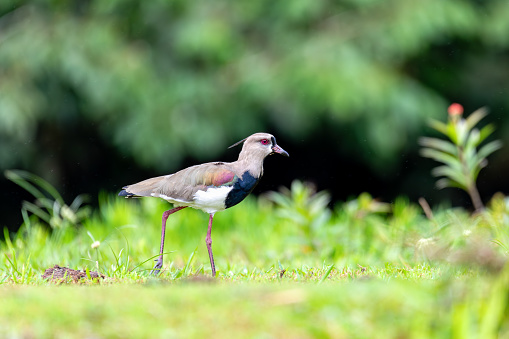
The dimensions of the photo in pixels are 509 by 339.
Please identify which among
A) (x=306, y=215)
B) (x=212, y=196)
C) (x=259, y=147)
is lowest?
(x=306, y=215)

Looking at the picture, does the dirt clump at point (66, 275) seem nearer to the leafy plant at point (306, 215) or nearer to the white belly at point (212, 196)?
the white belly at point (212, 196)

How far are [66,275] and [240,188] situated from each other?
1.24 metres

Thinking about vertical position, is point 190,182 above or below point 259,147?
below

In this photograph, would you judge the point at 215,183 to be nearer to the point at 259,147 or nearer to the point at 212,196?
the point at 212,196

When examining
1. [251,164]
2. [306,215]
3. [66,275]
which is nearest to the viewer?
[66,275]

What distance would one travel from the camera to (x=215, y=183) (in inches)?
179

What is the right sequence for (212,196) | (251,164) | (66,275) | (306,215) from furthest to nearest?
(306,215) → (251,164) → (212,196) → (66,275)

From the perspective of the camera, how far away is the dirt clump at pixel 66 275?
4.26 m

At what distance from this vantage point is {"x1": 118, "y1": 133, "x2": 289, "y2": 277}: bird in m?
4.54

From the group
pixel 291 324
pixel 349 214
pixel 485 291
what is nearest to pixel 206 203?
pixel 291 324

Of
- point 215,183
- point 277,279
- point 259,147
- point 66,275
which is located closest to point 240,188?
point 215,183

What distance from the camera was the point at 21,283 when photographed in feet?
14.0

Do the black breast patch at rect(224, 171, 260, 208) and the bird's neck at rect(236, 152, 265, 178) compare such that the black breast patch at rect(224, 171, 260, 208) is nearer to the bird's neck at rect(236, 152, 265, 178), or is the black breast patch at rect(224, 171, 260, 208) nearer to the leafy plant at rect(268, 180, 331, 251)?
the bird's neck at rect(236, 152, 265, 178)

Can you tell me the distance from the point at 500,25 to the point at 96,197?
623cm
